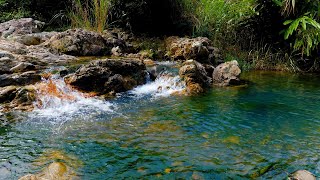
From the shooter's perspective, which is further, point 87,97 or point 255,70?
point 255,70

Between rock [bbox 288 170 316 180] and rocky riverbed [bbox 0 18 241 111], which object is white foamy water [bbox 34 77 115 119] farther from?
rock [bbox 288 170 316 180]

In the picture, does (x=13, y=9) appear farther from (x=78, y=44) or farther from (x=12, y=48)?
(x=12, y=48)

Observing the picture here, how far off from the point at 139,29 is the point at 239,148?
802cm

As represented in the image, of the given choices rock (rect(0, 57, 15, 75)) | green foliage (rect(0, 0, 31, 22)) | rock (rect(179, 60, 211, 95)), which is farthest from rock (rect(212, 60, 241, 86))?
green foliage (rect(0, 0, 31, 22))

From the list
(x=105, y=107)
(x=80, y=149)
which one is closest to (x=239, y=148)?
(x=80, y=149)

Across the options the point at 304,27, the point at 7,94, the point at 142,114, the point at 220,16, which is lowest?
the point at 142,114

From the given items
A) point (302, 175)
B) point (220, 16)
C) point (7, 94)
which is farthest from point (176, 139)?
point (220, 16)

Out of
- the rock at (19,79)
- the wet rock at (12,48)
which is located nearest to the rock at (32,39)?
the wet rock at (12,48)

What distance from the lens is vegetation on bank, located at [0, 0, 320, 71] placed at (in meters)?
8.73

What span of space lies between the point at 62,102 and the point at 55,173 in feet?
8.88

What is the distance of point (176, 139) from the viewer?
4074 mm

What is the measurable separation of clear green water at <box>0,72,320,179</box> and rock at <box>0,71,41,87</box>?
1.21 metres

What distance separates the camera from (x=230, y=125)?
4.61 m

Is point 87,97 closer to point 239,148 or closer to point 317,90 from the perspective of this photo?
point 239,148
